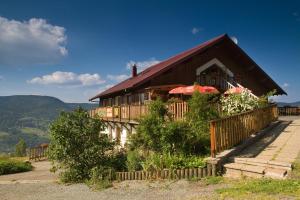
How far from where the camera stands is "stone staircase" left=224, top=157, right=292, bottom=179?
31.6 ft

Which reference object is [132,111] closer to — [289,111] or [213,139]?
[213,139]

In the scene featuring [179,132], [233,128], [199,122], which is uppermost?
[199,122]

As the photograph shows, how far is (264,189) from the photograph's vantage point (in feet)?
28.0

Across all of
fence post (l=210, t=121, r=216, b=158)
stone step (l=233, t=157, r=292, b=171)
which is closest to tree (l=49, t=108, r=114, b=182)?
fence post (l=210, t=121, r=216, b=158)

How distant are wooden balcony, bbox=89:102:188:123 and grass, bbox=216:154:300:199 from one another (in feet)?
19.1

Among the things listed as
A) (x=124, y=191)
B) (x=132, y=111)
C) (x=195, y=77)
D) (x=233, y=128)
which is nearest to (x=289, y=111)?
(x=195, y=77)

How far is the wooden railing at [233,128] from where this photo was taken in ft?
36.9

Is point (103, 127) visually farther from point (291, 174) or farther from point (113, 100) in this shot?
point (113, 100)

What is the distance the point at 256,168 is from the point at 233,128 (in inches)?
114

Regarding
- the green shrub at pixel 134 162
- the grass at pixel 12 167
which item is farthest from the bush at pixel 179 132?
the grass at pixel 12 167

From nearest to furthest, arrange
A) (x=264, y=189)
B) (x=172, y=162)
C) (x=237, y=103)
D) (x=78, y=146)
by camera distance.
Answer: (x=264, y=189)
(x=172, y=162)
(x=78, y=146)
(x=237, y=103)

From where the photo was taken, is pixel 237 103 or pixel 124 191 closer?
pixel 124 191

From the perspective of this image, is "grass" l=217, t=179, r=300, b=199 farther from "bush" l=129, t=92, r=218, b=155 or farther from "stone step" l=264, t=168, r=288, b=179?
"bush" l=129, t=92, r=218, b=155

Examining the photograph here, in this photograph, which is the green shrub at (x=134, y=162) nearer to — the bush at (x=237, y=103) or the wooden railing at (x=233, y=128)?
the wooden railing at (x=233, y=128)
